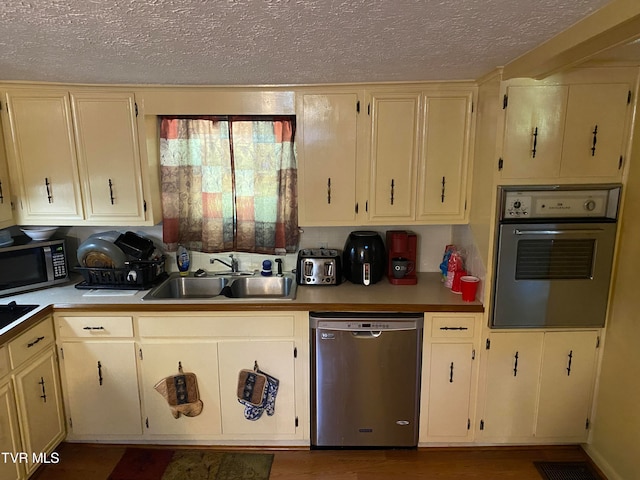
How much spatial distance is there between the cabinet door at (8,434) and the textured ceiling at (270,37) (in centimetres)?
155

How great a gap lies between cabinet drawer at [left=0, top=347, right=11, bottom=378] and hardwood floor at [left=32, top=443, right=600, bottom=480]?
2.30 feet

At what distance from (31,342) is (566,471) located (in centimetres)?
294

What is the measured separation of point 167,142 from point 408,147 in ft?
4.90

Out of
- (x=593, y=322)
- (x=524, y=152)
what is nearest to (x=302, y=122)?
(x=524, y=152)

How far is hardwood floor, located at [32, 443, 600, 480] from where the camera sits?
228 cm

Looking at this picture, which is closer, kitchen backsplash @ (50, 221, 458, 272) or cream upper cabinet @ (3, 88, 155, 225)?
cream upper cabinet @ (3, 88, 155, 225)

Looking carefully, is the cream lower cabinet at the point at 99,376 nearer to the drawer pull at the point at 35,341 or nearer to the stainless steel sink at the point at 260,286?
the drawer pull at the point at 35,341

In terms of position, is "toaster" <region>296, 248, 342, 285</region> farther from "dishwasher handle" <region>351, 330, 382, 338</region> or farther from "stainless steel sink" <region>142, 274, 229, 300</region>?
"stainless steel sink" <region>142, 274, 229, 300</region>

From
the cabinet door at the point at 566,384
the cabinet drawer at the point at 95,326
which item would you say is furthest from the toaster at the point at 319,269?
the cabinet door at the point at 566,384

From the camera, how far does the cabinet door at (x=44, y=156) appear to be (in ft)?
7.72

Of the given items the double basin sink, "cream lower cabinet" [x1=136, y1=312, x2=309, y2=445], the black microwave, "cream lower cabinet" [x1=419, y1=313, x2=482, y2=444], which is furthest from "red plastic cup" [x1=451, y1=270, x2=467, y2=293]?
the black microwave

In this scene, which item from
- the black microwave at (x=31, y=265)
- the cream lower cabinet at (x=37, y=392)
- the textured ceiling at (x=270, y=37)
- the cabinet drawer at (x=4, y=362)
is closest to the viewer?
the textured ceiling at (x=270, y=37)

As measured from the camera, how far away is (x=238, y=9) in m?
1.21

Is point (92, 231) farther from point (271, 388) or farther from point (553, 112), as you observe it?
point (553, 112)
